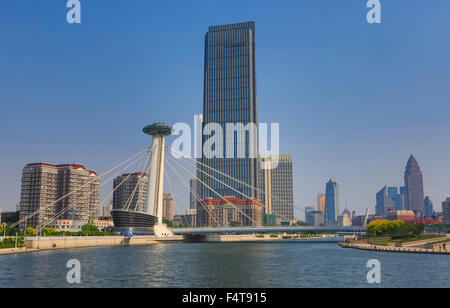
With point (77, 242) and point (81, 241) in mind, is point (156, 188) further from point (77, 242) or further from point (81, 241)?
point (77, 242)

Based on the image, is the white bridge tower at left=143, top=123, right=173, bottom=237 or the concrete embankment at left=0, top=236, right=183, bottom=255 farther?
the white bridge tower at left=143, top=123, right=173, bottom=237

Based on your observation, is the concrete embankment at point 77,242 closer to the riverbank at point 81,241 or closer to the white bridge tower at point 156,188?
the riverbank at point 81,241

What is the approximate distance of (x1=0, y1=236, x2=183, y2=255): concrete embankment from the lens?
3682 inches

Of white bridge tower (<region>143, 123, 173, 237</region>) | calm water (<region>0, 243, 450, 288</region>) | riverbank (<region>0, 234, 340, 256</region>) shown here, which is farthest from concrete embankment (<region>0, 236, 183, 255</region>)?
calm water (<region>0, 243, 450, 288</region>)

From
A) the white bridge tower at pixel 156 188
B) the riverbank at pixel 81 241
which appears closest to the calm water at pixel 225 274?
the riverbank at pixel 81 241

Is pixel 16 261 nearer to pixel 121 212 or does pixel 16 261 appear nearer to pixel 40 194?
pixel 121 212

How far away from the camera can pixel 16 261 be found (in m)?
66.2

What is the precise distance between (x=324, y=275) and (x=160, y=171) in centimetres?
10491

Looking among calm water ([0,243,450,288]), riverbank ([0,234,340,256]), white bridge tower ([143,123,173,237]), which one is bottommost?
riverbank ([0,234,340,256])

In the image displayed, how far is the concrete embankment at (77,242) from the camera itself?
9353 cm

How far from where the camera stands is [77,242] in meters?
111

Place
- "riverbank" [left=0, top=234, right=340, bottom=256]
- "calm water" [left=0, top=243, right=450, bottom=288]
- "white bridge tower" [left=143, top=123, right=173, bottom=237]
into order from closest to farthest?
"calm water" [left=0, top=243, right=450, bottom=288] → "riverbank" [left=0, top=234, right=340, bottom=256] → "white bridge tower" [left=143, top=123, right=173, bottom=237]

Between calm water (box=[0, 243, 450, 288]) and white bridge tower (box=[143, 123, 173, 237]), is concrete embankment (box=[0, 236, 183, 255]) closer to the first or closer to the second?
white bridge tower (box=[143, 123, 173, 237])
